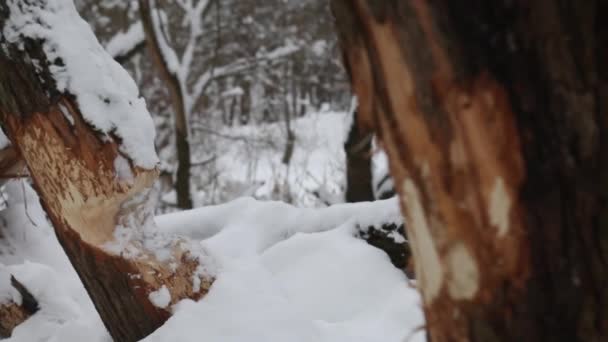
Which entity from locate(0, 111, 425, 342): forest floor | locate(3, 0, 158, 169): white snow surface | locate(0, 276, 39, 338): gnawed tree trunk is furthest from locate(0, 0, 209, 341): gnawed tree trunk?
locate(0, 276, 39, 338): gnawed tree trunk

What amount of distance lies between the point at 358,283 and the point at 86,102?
4.81 feet

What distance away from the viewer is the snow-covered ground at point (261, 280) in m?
2.22

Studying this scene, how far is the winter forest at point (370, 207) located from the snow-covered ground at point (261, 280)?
0.01 meters

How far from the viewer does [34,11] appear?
2064 mm

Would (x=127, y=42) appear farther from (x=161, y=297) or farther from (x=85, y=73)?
(x=161, y=297)

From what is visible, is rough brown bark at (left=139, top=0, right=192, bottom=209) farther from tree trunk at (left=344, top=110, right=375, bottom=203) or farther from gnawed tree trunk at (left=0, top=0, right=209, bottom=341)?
gnawed tree trunk at (left=0, top=0, right=209, bottom=341)

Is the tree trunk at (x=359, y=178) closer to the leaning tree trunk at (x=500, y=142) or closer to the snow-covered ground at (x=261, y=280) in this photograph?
the snow-covered ground at (x=261, y=280)

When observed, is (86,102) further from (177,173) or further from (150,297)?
(177,173)

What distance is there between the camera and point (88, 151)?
2033mm

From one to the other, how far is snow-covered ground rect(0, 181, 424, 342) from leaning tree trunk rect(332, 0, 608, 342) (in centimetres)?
127

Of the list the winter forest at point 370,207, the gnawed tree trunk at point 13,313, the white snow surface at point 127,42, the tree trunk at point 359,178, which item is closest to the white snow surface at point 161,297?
the winter forest at point 370,207

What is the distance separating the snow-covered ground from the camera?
2.22 metres

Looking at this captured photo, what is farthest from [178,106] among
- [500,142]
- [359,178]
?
[500,142]

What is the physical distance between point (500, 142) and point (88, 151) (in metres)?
1.59
